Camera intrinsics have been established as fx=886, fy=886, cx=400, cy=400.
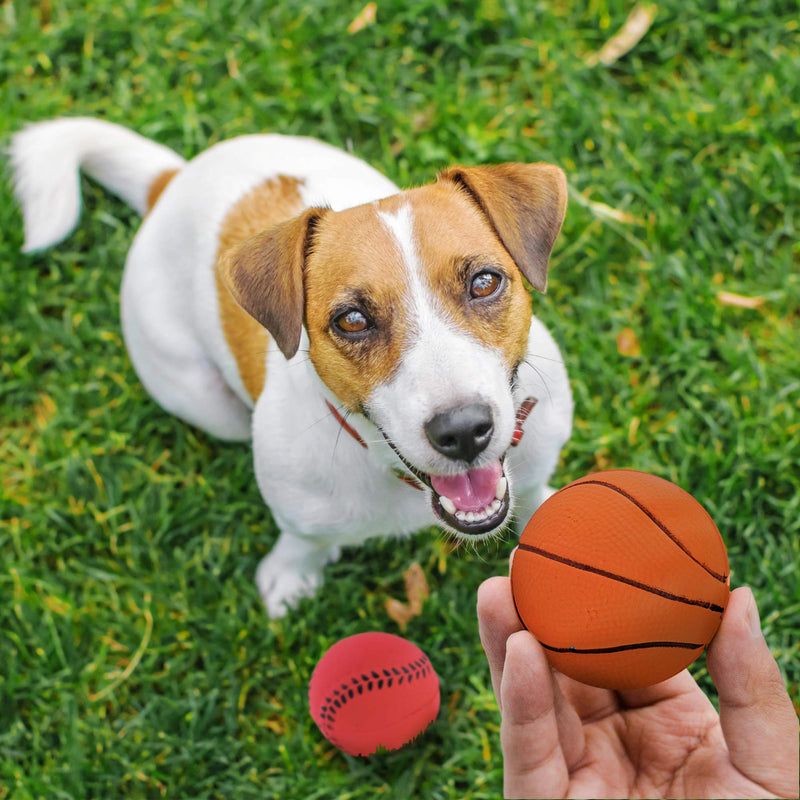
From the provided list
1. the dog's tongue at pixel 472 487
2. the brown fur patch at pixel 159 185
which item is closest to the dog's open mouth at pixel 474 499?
the dog's tongue at pixel 472 487

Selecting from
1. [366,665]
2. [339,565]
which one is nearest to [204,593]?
[339,565]

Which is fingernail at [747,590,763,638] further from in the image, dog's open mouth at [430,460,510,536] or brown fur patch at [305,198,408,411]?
brown fur patch at [305,198,408,411]

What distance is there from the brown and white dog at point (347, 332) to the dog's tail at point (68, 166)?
0.02 meters

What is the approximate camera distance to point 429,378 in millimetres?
2742

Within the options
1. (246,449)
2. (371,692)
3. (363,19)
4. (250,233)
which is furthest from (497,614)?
(363,19)

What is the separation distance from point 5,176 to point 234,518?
2602 mm

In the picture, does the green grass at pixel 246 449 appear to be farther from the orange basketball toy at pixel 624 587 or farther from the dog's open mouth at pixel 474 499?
the orange basketball toy at pixel 624 587

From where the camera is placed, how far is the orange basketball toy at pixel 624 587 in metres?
2.54

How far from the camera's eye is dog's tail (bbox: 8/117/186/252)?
473 centimetres

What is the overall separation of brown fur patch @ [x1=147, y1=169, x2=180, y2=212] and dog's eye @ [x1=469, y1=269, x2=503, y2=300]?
7.53 ft

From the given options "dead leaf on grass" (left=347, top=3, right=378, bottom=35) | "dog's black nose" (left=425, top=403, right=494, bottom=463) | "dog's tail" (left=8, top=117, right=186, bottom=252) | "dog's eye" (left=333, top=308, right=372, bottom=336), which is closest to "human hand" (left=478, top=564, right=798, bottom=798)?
"dog's black nose" (left=425, top=403, right=494, bottom=463)

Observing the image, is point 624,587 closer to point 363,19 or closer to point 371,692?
point 371,692

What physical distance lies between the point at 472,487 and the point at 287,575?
1658 mm

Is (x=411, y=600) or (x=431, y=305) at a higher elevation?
(x=431, y=305)
